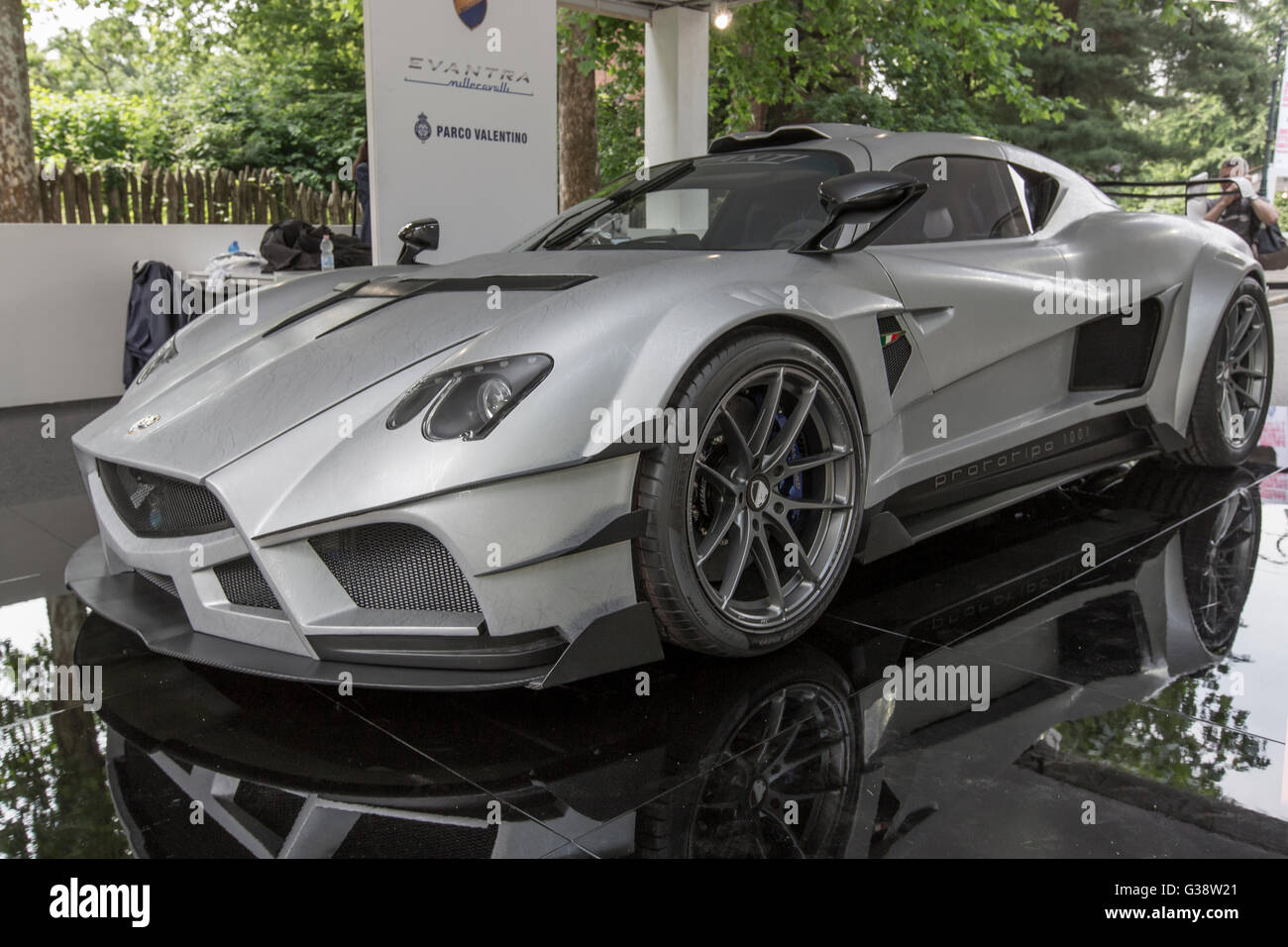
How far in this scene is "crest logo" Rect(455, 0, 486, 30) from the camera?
5623 millimetres

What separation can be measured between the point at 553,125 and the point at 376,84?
1291 mm

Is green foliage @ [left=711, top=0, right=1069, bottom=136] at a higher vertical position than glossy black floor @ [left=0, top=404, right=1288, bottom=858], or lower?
higher

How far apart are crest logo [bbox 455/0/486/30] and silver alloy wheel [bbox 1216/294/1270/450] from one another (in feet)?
13.2

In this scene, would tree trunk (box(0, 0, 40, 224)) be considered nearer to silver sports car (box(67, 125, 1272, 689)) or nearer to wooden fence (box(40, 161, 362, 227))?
wooden fence (box(40, 161, 362, 227))

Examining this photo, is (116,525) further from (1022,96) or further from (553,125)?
(1022,96)

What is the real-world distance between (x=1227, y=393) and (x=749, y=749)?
10.4ft

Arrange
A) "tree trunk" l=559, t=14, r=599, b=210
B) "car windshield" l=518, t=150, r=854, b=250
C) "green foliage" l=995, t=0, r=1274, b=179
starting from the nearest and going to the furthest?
"car windshield" l=518, t=150, r=854, b=250 < "tree trunk" l=559, t=14, r=599, b=210 < "green foliage" l=995, t=0, r=1274, b=179

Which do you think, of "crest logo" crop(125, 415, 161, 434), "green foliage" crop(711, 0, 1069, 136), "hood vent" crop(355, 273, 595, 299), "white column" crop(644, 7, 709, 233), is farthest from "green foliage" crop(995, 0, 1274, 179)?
"crest logo" crop(125, 415, 161, 434)

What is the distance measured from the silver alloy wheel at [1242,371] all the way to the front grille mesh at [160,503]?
3.69 meters

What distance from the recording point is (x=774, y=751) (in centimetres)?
212

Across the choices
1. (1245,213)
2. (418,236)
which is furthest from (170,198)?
(1245,213)

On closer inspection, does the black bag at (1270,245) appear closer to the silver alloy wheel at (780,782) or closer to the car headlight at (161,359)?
the silver alloy wheel at (780,782)

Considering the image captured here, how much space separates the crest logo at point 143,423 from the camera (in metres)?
2.47
